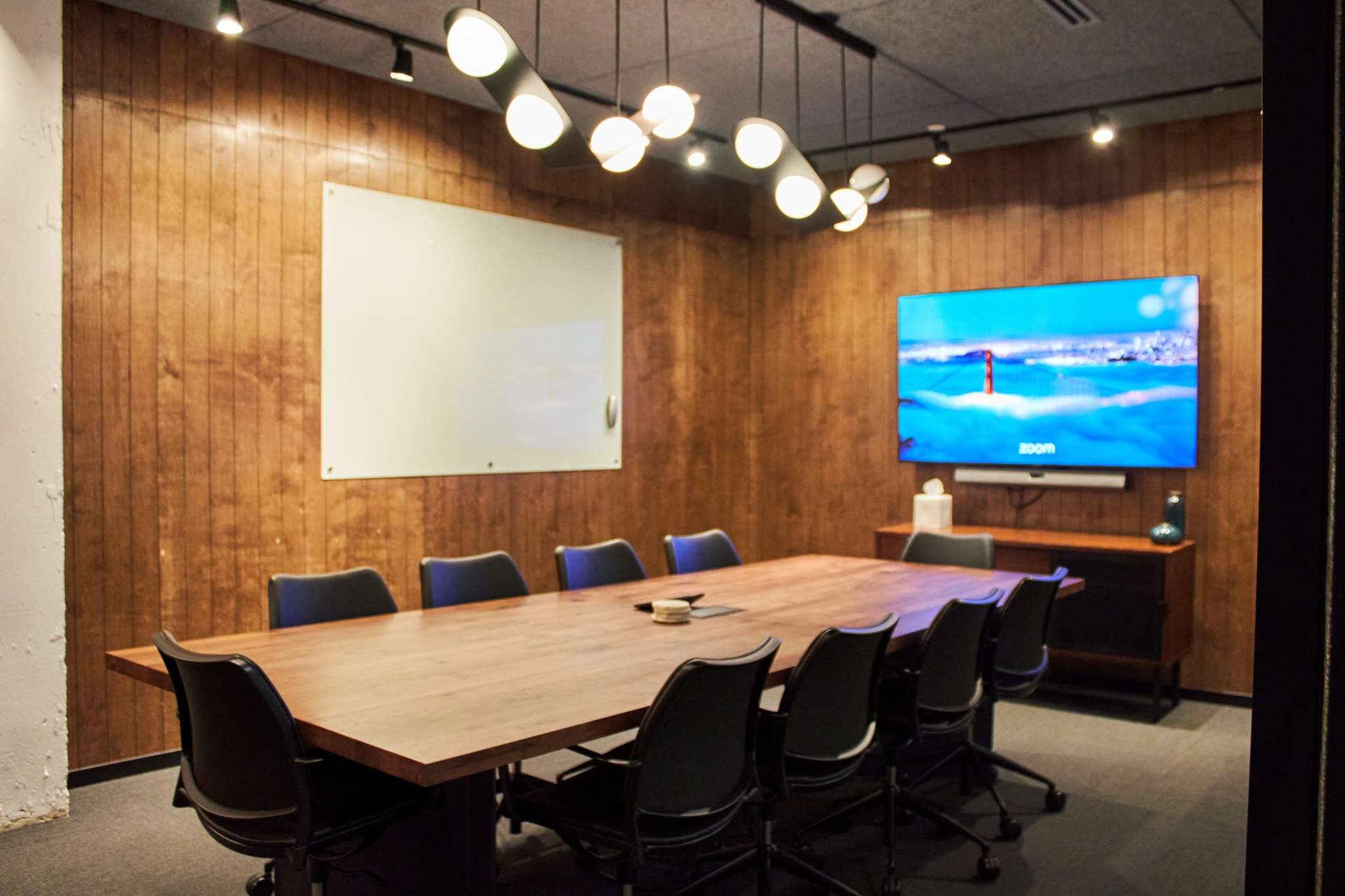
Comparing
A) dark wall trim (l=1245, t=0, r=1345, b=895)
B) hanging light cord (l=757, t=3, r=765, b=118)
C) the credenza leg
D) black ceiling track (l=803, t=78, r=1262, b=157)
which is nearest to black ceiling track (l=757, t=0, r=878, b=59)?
hanging light cord (l=757, t=3, r=765, b=118)

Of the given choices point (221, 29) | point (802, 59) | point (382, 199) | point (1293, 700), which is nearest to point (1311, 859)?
point (1293, 700)

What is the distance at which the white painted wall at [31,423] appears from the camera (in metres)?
3.62

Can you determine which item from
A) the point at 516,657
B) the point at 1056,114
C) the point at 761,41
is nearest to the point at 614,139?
the point at 761,41

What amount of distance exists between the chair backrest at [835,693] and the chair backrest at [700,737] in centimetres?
20

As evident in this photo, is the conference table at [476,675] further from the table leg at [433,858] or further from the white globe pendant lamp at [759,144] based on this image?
the white globe pendant lamp at [759,144]

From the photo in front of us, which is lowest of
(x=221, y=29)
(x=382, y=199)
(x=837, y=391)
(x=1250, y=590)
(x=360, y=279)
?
(x=1250, y=590)

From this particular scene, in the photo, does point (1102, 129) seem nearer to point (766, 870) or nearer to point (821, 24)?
point (821, 24)

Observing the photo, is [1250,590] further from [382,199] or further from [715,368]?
[382,199]

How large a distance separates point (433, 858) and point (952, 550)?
3.16 metres

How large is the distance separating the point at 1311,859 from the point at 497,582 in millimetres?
3527

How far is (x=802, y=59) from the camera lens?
4.73 m

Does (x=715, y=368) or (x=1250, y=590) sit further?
(x=715, y=368)

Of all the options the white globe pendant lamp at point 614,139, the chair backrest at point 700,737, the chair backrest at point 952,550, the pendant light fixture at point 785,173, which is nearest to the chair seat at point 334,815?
the chair backrest at point 700,737

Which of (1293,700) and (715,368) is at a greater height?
(715,368)
